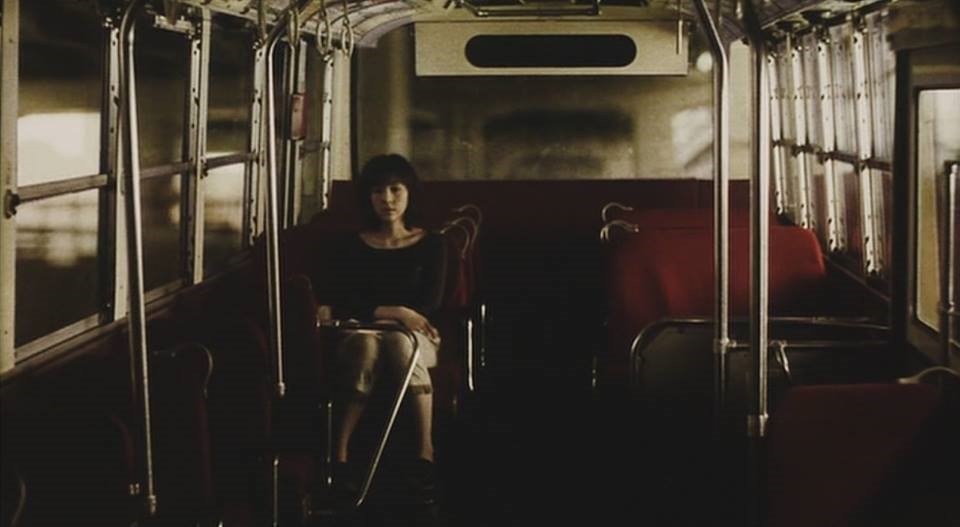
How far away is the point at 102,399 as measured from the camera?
10.4ft

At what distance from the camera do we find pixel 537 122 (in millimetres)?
7957

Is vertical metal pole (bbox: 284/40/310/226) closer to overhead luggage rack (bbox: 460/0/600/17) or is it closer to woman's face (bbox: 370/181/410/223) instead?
overhead luggage rack (bbox: 460/0/600/17)

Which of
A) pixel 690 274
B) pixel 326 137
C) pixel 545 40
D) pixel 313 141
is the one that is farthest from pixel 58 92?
pixel 545 40

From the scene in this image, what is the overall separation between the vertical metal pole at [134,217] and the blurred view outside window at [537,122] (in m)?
5.31

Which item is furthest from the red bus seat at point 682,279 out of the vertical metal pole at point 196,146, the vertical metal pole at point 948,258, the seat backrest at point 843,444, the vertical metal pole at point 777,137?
the vertical metal pole at point 777,137

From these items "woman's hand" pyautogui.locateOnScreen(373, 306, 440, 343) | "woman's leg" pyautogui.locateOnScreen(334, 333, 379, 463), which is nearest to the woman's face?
"woman's hand" pyautogui.locateOnScreen(373, 306, 440, 343)

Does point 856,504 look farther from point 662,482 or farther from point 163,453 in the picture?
point 662,482

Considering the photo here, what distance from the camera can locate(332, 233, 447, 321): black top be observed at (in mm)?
5125

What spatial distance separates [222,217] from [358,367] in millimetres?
1289

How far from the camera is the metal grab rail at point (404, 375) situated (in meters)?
4.28

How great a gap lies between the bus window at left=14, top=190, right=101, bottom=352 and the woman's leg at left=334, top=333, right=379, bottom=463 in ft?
3.68

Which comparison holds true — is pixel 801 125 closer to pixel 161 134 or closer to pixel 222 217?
pixel 222 217

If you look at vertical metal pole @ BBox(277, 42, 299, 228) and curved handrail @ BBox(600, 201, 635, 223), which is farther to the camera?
curved handrail @ BBox(600, 201, 635, 223)

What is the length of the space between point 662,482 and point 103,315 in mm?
2290
